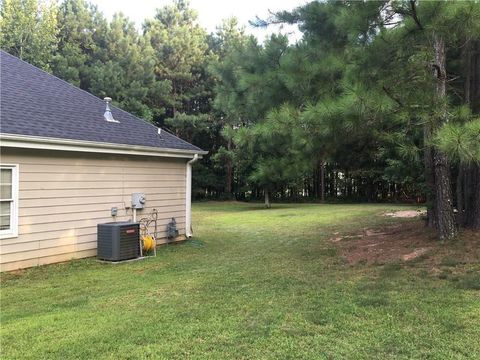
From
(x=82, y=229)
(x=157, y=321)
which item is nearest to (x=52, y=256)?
(x=82, y=229)

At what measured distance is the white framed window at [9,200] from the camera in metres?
6.04

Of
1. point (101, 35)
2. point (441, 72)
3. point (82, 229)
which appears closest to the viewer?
point (441, 72)

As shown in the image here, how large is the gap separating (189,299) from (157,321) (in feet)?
2.56

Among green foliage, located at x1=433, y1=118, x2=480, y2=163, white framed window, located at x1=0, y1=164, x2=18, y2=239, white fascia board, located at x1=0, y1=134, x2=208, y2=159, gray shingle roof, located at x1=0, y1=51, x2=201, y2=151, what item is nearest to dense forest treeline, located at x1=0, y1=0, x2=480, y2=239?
green foliage, located at x1=433, y1=118, x2=480, y2=163

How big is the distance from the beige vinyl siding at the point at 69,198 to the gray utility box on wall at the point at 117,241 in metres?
0.34

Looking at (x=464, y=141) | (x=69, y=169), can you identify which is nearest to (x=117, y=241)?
(x=69, y=169)

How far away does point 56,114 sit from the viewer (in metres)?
7.43

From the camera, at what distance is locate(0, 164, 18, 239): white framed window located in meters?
6.04

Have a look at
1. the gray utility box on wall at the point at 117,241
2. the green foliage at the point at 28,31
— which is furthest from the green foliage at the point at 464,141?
the green foliage at the point at 28,31

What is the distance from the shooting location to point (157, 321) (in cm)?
380

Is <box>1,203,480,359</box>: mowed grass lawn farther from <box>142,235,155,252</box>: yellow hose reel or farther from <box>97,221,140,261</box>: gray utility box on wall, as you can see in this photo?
<box>142,235,155,252</box>: yellow hose reel

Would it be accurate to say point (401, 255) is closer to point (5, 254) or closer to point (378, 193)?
point (5, 254)

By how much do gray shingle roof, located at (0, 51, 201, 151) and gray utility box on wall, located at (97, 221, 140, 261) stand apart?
145cm

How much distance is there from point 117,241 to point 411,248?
14.7 feet
